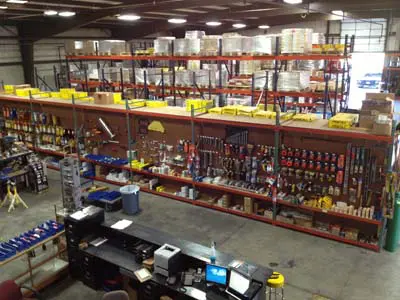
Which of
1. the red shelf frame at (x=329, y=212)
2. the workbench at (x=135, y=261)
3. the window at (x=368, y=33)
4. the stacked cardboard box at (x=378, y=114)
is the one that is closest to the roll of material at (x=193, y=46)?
the stacked cardboard box at (x=378, y=114)

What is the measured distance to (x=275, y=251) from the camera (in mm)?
6836

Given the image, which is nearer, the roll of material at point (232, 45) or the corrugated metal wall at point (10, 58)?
the roll of material at point (232, 45)

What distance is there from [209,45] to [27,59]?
1054 cm

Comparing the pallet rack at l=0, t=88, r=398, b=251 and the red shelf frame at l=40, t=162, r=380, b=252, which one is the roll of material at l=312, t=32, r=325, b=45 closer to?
the pallet rack at l=0, t=88, r=398, b=251

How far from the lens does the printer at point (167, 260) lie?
4805mm

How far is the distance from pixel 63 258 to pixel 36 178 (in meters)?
3.89

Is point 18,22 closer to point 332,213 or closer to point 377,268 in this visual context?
point 332,213

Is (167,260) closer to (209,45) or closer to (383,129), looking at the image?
(383,129)

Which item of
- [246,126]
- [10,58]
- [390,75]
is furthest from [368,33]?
[10,58]

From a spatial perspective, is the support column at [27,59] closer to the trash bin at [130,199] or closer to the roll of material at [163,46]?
the roll of material at [163,46]

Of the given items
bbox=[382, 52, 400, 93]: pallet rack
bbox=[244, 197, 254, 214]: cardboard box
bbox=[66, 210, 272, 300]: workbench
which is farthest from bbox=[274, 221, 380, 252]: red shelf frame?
bbox=[382, 52, 400, 93]: pallet rack

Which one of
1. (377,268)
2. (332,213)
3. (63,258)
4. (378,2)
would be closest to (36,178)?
(63,258)

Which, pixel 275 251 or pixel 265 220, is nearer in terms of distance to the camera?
pixel 275 251

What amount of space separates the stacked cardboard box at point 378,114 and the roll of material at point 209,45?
4.81 metres
